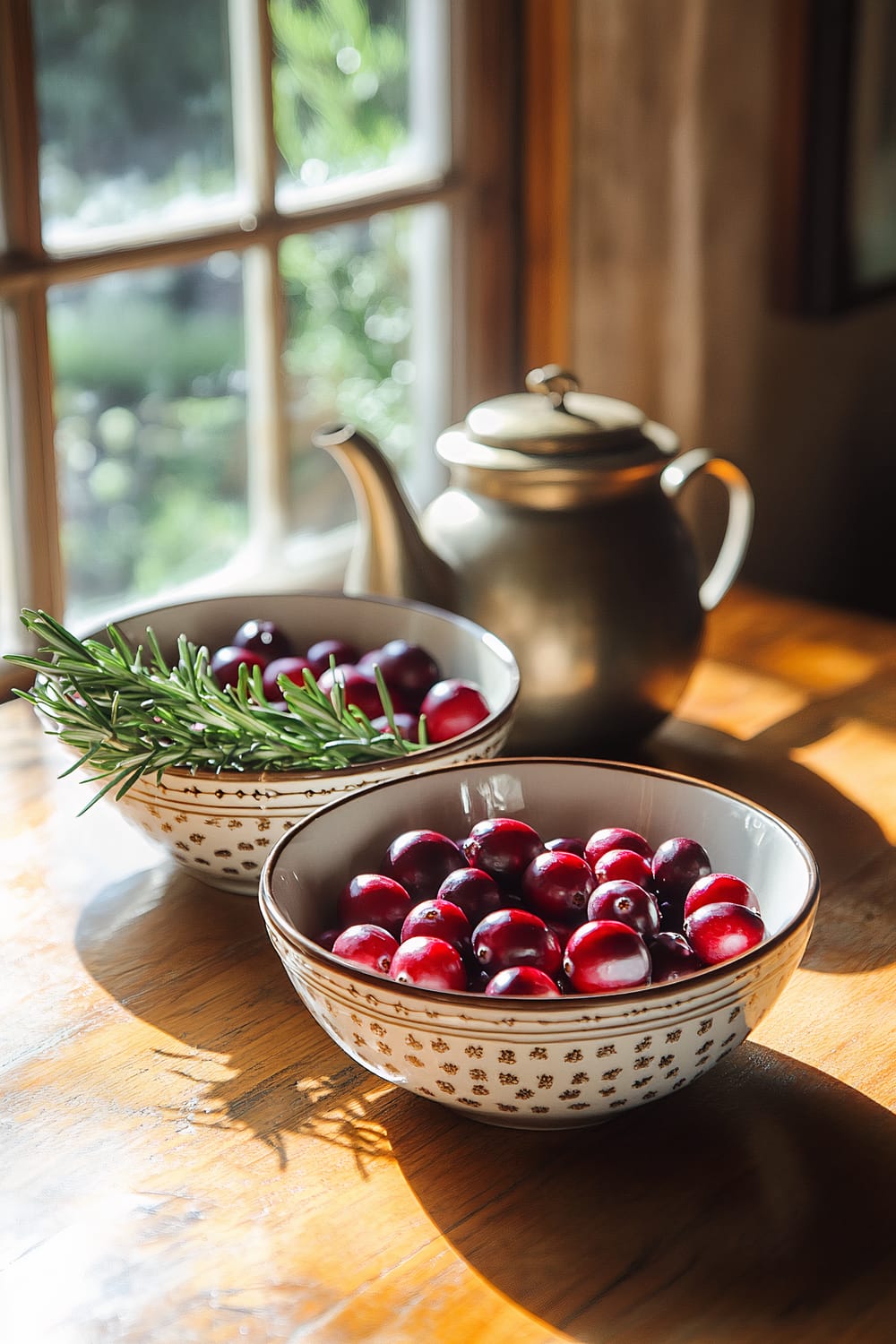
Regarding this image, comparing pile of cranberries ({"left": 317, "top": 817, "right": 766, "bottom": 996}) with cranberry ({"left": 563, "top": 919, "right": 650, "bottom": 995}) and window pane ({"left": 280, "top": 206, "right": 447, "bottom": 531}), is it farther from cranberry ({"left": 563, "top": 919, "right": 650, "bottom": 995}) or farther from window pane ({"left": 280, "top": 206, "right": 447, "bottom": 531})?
window pane ({"left": 280, "top": 206, "right": 447, "bottom": 531})

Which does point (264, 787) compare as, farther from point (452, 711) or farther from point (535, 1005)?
point (535, 1005)

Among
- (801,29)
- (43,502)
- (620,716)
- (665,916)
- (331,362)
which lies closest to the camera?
(665,916)

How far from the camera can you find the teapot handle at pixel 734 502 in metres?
0.99

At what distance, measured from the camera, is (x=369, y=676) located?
856 millimetres

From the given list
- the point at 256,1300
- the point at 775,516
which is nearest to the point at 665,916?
the point at 256,1300

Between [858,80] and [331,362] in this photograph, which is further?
[858,80]

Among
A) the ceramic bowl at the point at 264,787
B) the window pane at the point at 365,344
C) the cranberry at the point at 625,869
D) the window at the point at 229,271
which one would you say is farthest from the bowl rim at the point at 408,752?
the window pane at the point at 365,344

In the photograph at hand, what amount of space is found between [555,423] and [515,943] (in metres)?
0.44

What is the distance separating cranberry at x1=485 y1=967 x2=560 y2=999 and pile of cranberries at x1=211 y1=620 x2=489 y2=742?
0.25 meters

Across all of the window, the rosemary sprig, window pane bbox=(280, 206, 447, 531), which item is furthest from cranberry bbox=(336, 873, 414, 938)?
window pane bbox=(280, 206, 447, 531)

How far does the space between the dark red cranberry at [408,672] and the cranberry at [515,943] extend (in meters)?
0.29

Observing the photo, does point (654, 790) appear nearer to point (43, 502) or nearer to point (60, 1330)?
point (60, 1330)

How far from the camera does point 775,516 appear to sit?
1802mm

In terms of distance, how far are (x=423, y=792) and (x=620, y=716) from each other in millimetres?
267
